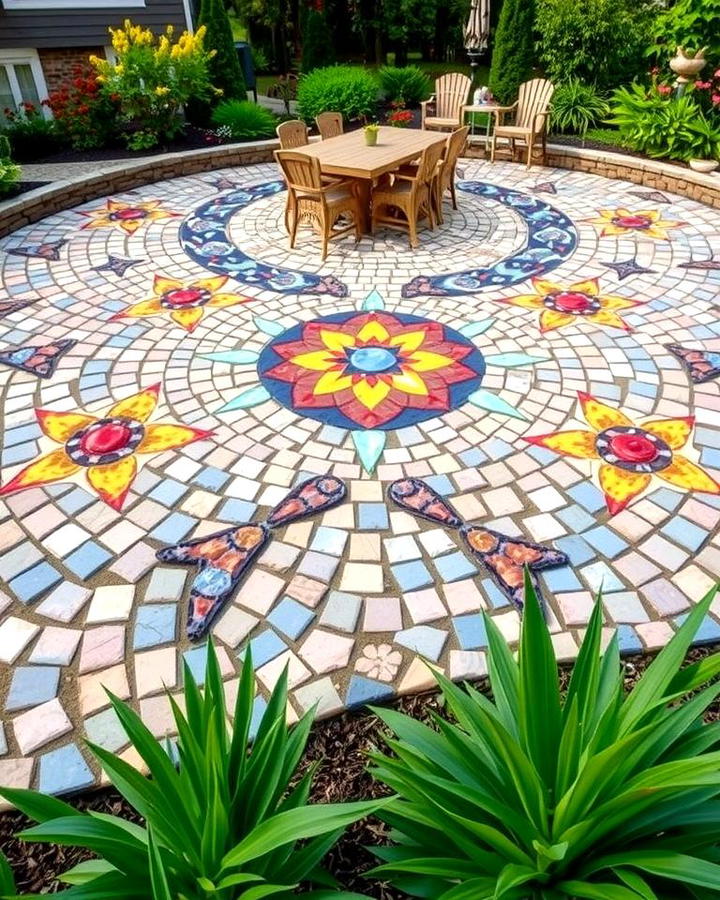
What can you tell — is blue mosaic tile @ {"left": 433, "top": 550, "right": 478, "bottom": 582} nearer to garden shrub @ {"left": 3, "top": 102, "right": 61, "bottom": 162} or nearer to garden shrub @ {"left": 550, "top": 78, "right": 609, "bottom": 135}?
garden shrub @ {"left": 550, "top": 78, "right": 609, "bottom": 135}

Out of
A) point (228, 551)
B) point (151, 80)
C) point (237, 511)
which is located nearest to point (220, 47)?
point (151, 80)

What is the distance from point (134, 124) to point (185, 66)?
1.48 metres

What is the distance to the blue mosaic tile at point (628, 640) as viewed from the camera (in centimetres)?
252

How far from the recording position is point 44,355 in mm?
4633

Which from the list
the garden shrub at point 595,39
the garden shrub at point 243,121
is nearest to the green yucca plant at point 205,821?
the garden shrub at point 243,121

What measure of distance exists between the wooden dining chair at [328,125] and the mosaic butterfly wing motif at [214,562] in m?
6.35

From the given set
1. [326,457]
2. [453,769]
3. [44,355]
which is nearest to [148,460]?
[326,457]

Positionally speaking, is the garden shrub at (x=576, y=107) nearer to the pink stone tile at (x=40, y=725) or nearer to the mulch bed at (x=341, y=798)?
the mulch bed at (x=341, y=798)

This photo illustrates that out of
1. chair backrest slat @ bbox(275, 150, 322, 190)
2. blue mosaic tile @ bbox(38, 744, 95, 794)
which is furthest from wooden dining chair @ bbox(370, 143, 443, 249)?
blue mosaic tile @ bbox(38, 744, 95, 794)

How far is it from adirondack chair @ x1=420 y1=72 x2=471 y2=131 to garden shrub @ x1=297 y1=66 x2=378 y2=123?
137 centimetres

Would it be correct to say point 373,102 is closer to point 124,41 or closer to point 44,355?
point 124,41

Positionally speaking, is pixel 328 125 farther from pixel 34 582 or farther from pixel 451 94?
pixel 34 582

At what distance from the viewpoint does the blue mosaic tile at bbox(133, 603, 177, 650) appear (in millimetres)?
2598

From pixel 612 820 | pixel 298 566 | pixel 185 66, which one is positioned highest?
pixel 185 66
